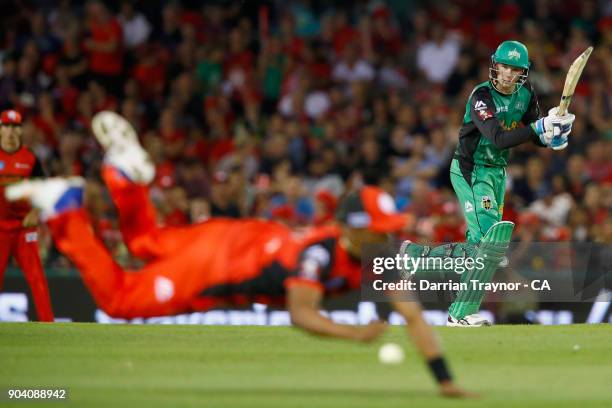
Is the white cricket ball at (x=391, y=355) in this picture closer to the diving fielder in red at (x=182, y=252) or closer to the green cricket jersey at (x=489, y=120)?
the diving fielder in red at (x=182, y=252)

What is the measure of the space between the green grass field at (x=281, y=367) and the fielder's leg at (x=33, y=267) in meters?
1.24

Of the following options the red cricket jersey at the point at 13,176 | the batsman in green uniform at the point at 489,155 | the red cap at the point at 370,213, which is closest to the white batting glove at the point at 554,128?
the batsman in green uniform at the point at 489,155

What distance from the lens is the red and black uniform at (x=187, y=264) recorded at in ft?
33.2

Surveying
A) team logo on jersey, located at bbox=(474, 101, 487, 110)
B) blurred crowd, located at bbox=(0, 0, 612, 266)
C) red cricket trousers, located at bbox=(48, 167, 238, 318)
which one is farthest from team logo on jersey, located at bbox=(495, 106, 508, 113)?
blurred crowd, located at bbox=(0, 0, 612, 266)

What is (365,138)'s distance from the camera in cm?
2066

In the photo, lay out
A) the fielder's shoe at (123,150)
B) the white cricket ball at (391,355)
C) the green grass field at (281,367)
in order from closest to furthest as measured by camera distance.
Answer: the green grass field at (281,367)
the fielder's shoe at (123,150)
the white cricket ball at (391,355)


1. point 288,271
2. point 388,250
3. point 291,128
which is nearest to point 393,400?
point 288,271

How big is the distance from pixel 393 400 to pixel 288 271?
123 centimetres

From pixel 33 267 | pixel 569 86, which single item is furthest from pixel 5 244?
pixel 569 86

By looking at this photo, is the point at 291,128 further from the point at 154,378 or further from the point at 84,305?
the point at 154,378

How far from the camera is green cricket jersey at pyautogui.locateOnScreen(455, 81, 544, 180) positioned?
1312cm

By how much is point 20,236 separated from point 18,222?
0.16 metres

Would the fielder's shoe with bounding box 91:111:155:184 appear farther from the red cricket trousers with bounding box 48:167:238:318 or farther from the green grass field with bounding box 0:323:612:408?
the green grass field with bounding box 0:323:612:408

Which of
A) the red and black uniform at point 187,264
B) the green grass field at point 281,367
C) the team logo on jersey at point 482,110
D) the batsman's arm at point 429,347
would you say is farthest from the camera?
the team logo on jersey at point 482,110
